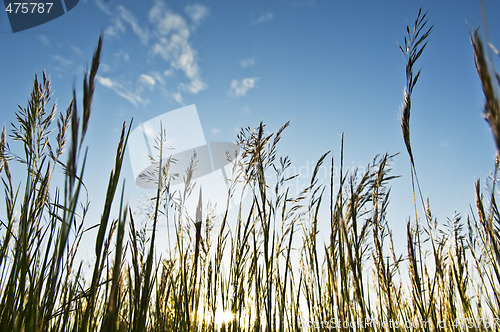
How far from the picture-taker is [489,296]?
7.68ft

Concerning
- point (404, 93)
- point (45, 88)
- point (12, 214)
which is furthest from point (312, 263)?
point (45, 88)

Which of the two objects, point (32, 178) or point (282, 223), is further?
point (282, 223)

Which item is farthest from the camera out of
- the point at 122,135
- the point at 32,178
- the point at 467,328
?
the point at 467,328

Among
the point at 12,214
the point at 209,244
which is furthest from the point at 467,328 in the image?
the point at 12,214

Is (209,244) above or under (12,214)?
under

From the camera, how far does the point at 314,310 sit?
2.14 metres

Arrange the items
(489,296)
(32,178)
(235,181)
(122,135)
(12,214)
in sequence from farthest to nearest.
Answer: (489,296), (235,181), (12,214), (32,178), (122,135)

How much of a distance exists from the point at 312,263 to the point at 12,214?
180 cm

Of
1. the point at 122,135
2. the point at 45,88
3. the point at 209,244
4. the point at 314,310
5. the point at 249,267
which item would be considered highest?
the point at 45,88

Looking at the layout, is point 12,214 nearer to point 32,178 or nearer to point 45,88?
point 32,178

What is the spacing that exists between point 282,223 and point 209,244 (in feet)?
1.86

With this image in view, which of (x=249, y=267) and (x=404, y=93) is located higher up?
(x=404, y=93)

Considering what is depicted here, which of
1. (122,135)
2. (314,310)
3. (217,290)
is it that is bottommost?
(314,310)

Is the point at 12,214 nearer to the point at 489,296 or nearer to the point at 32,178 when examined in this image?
the point at 32,178
